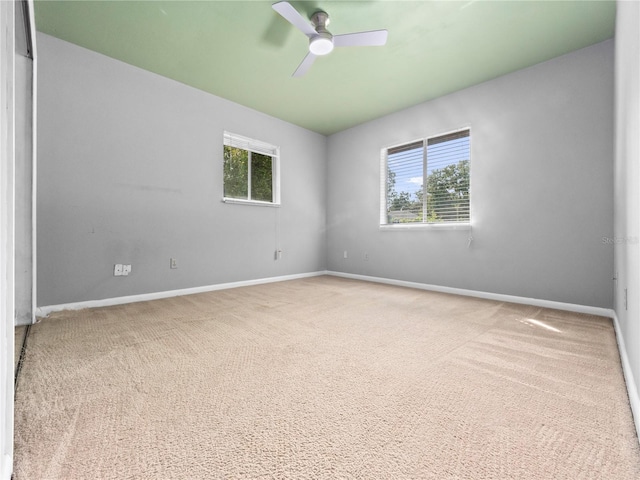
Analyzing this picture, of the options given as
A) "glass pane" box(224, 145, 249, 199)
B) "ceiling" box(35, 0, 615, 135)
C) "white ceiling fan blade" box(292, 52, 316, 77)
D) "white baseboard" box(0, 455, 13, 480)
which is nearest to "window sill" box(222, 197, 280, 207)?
"glass pane" box(224, 145, 249, 199)

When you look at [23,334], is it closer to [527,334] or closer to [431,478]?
[431,478]

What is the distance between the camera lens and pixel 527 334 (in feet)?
7.11

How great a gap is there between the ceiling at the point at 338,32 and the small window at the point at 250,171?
731 mm

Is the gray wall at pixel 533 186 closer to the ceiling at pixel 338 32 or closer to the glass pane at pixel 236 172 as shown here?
the ceiling at pixel 338 32

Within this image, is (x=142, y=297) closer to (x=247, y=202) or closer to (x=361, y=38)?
(x=247, y=202)

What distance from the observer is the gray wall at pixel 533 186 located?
274 cm

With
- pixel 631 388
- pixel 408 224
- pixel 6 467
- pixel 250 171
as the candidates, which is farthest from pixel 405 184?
pixel 6 467

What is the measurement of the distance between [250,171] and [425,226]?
9.10 feet

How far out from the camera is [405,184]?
433 cm

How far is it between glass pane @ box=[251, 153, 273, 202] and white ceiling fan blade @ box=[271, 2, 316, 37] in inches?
89.5

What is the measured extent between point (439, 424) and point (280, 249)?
3765 mm

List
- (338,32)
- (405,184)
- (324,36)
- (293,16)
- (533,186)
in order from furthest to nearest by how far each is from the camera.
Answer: (405,184) → (533,186) → (338,32) → (324,36) → (293,16)

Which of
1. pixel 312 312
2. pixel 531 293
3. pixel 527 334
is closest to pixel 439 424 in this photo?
pixel 527 334

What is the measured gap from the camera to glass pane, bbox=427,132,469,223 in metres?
3.68
